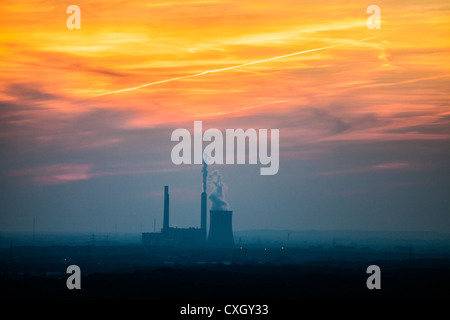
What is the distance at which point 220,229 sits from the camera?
410 ft

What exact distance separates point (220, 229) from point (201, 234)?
20.3m

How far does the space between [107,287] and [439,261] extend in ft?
241

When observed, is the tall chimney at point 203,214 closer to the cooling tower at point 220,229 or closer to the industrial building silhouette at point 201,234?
the industrial building silhouette at point 201,234

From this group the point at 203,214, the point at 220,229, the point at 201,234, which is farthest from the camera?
the point at 201,234

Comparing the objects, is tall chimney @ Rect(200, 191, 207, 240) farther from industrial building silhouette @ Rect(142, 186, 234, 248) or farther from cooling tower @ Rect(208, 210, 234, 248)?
cooling tower @ Rect(208, 210, 234, 248)

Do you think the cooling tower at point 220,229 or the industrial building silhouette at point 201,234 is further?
the industrial building silhouette at point 201,234

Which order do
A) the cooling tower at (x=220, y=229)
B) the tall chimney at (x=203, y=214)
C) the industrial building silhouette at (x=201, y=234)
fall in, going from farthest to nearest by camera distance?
the tall chimney at (x=203, y=214) → the industrial building silhouette at (x=201, y=234) → the cooling tower at (x=220, y=229)

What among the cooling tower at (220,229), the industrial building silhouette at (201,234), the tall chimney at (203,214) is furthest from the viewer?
the tall chimney at (203,214)

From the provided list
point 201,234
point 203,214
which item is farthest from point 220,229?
point 201,234

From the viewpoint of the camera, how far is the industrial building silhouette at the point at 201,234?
401 ft

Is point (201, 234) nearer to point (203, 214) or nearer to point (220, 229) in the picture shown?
point (203, 214)

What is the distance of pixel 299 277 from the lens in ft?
261
